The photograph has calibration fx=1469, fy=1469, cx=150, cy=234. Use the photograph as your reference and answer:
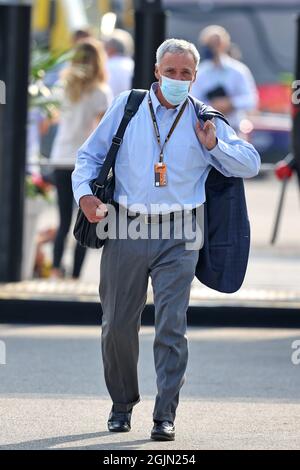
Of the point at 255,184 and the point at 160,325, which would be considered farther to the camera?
the point at 255,184

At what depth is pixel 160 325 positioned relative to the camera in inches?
263

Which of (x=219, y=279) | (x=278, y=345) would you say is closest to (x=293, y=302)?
(x=278, y=345)

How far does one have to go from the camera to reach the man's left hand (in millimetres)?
6633

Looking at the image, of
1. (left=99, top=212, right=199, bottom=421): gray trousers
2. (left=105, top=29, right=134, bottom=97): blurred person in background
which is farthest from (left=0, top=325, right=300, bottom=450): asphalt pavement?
(left=105, top=29, right=134, bottom=97): blurred person in background

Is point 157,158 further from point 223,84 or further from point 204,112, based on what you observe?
point 223,84

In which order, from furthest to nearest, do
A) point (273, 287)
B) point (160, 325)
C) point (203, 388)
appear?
point (273, 287) → point (203, 388) → point (160, 325)

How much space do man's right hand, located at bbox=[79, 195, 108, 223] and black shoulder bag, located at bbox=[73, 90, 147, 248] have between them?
8 centimetres

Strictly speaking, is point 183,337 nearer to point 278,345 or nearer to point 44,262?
point 278,345

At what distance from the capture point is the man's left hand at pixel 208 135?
6.63 meters

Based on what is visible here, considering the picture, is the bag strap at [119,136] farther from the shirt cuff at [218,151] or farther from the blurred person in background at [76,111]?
the blurred person in background at [76,111]

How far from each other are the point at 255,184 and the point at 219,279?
55.6ft

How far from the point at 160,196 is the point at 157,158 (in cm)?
17

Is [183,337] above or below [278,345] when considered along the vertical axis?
above

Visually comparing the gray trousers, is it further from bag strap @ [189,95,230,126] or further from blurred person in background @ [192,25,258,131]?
blurred person in background @ [192,25,258,131]
